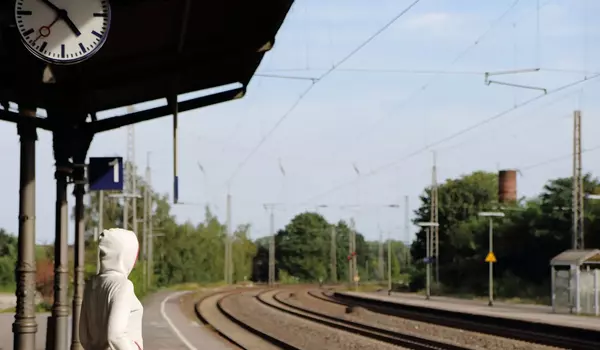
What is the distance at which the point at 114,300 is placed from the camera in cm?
476

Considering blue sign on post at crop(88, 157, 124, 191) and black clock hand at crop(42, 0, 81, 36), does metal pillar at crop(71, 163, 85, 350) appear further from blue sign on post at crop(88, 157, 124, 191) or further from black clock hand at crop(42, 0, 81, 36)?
black clock hand at crop(42, 0, 81, 36)

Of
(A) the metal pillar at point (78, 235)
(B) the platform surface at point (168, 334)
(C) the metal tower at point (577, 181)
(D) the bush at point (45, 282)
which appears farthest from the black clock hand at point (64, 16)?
(C) the metal tower at point (577, 181)

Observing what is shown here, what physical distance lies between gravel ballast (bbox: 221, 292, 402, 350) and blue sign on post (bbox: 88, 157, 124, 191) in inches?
379

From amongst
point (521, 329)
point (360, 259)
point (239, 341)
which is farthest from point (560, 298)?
point (360, 259)

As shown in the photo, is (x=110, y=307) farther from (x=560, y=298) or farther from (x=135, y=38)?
(x=560, y=298)

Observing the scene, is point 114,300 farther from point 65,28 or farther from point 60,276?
point 60,276

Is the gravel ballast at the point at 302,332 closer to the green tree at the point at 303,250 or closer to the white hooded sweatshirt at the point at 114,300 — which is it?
the white hooded sweatshirt at the point at 114,300

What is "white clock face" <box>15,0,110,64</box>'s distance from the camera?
25.5 ft

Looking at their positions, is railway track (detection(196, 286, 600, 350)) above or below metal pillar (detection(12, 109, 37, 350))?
below

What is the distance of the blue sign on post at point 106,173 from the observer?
15.6m

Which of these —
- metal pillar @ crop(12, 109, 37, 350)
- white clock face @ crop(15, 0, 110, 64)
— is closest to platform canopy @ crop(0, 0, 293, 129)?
metal pillar @ crop(12, 109, 37, 350)

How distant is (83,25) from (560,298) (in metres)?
33.4

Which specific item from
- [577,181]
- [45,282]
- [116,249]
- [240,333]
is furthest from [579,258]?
[116,249]

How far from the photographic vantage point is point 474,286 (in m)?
70.2
